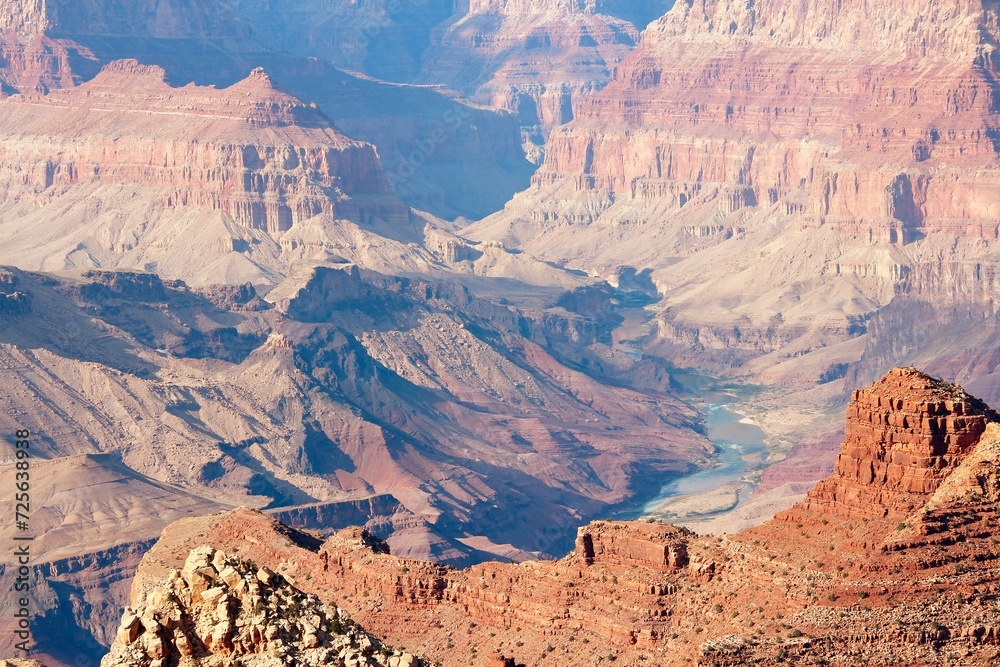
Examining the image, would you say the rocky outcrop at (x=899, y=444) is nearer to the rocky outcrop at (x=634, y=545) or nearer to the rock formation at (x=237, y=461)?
the rocky outcrop at (x=634, y=545)

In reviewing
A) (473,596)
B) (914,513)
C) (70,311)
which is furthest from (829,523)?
(70,311)

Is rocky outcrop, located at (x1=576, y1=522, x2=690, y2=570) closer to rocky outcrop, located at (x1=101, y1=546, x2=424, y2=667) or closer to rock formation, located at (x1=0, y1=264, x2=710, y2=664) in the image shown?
rocky outcrop, located at (x1=101, y1=546, x2=424, y2=667)

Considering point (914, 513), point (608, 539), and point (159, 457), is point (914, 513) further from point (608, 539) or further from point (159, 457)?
point (159, 457)

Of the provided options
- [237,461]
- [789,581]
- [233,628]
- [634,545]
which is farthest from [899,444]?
[237,461]

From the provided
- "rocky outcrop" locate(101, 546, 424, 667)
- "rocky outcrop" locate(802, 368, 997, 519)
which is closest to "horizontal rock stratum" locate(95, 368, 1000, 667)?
"rocky outcrop" locate(802, 368, 997, 519)

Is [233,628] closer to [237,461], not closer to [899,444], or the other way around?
[899,444]

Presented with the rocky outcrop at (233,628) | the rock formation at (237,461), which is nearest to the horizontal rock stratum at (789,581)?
the rocky outcrop at (233,628)
